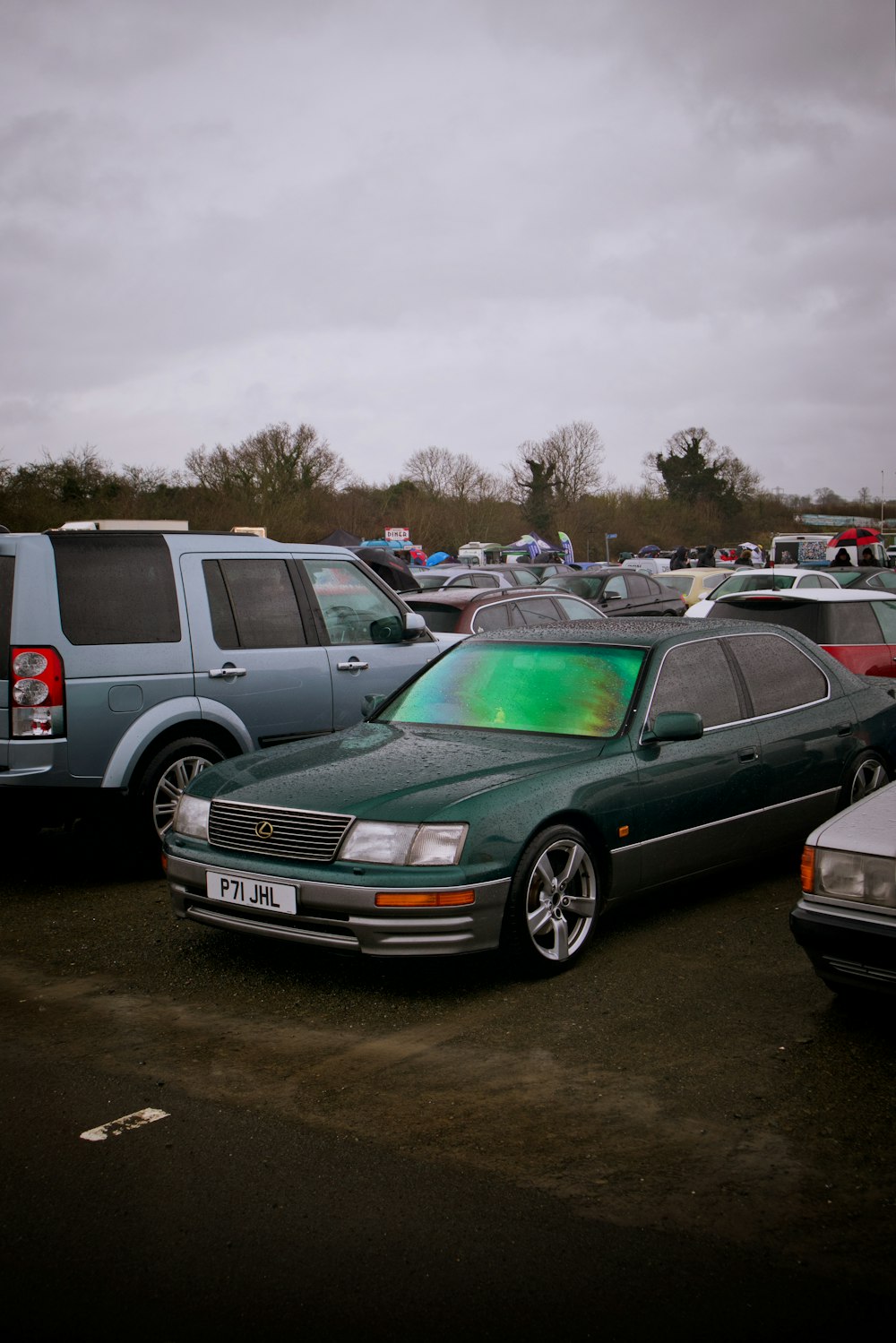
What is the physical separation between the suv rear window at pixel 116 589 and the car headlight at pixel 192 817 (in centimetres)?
167

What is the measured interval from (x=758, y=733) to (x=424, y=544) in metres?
61.8

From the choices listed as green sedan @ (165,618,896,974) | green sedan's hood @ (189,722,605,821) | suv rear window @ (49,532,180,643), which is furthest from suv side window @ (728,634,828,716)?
suv rear window @ (49,532,180,643)

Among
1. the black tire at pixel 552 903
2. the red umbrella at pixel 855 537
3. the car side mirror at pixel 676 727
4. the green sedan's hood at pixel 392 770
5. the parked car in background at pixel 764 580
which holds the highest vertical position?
the red umbrella at pixel 855 537

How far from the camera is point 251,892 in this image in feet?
16.9

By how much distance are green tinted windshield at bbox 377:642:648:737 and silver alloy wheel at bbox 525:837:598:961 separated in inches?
28.7

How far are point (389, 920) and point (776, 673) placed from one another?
3.09m

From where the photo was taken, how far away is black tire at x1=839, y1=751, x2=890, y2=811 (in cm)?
711

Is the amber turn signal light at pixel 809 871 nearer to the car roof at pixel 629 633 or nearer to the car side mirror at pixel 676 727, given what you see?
the car side mirror at pixel 676 727

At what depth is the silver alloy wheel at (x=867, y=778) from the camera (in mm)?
7184

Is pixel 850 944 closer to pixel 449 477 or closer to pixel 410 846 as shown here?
pixel 410 846

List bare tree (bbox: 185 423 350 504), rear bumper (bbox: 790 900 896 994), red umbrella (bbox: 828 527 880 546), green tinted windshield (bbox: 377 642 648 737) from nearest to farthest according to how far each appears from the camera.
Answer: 1. rear bumper (bbox: 790 900 896 994)
2. green tinted windshield (bbox: 377 642 648 737)
3. red umbrella (bbox: 828 527 880 546)
4. bare tree (bbox: 185 423 350 504)

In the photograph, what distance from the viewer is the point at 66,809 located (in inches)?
266

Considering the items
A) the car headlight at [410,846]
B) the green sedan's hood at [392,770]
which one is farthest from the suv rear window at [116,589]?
the car headlight at [410,846]

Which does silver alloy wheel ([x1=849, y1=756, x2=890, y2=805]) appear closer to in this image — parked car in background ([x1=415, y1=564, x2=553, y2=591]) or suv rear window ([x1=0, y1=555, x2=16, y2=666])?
suv rear window ([x1=0, y1=555, x2=16, y2=666])
